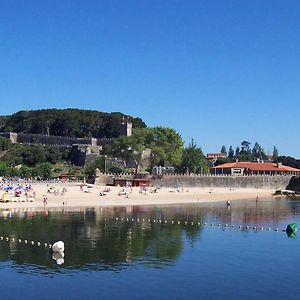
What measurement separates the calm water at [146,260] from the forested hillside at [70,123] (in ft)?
294

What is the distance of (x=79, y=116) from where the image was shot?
137m

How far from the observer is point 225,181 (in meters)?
→ 95.3

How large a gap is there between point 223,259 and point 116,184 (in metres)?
57.1

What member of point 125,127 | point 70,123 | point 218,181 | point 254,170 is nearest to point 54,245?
point 218,181

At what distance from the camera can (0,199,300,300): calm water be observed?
20984mm

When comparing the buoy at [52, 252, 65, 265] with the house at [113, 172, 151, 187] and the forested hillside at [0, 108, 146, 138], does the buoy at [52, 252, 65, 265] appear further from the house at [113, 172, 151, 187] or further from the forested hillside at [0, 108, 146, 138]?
the forested hillside at [0, 108, 146, 138]

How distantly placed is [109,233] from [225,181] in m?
61.6

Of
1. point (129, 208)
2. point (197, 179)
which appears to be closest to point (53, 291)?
point (129, 208)

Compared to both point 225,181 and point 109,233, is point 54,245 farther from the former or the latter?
point 225,181

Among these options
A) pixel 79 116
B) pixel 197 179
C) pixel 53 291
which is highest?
pixel 79 116

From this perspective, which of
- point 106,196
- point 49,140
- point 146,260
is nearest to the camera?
point 146,260

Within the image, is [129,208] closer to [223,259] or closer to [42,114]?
[223,259]

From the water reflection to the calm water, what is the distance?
0.17ft

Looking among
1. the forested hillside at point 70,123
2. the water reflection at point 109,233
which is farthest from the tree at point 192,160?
the water reflection at point 109,233
